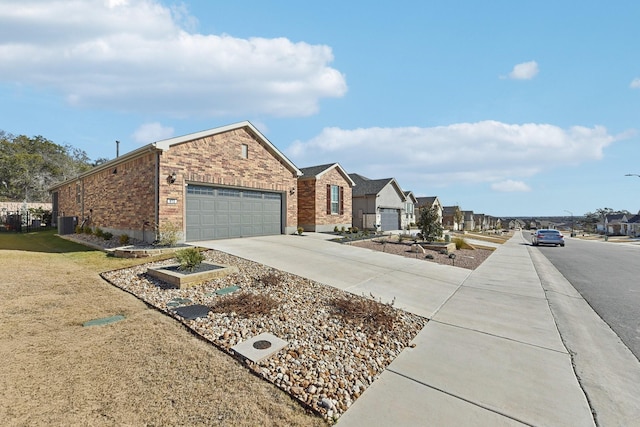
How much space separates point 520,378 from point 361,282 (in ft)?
14.3

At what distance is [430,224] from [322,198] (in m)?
7.98

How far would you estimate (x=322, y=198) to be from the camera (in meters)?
20.8

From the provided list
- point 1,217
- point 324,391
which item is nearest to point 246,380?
point 324,391

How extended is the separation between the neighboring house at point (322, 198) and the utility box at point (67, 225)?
14.7 m

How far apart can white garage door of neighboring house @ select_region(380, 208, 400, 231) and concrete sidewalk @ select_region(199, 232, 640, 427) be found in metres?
20.1

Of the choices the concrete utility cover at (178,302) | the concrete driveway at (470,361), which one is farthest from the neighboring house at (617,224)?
the concrete utility cover at (178,302)

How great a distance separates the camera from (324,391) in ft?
10.3

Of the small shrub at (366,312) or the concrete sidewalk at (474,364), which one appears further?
the small shrub at (366,312)

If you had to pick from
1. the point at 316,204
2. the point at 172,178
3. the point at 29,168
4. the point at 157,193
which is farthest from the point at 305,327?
the point at 29,168

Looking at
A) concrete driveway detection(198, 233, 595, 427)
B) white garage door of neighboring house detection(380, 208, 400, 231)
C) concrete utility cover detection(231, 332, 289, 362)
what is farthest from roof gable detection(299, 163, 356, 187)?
concrete utility cover detection(231, 332, 289, 362)

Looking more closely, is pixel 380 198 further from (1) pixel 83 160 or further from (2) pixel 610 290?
(1) pixel 83 160

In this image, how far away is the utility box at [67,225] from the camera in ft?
58.2

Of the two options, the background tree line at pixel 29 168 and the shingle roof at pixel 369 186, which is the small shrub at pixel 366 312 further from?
the background tree line at pixel 29 168

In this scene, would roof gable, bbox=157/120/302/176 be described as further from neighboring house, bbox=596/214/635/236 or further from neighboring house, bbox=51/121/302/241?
neighboring house, bbox=596/214/635/236
